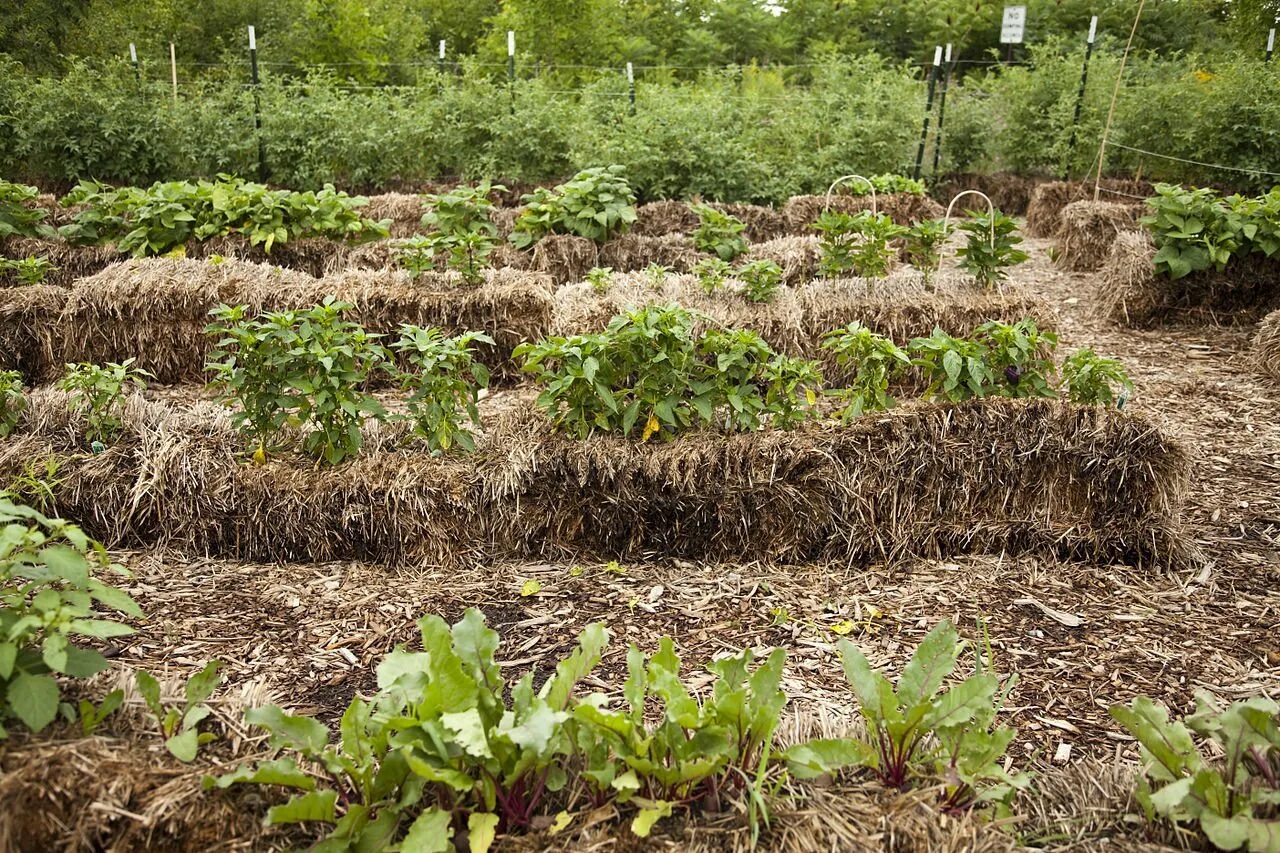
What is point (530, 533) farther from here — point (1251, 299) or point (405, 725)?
point (1251, 299)

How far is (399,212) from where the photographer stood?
7512mm

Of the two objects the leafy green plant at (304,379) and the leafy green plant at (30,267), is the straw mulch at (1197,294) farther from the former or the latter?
the leafy green plant at (30,267)

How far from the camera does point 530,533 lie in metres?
3.34

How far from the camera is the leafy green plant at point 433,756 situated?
167 cm

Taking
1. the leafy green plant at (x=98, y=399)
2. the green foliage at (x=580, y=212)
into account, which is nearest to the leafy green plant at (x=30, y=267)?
the leafy green plant at (x=98, y=399)

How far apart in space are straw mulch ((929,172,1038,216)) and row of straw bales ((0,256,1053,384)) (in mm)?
6000

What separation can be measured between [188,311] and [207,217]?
149 cm

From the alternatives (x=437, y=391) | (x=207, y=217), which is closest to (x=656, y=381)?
(x=437, y=391)

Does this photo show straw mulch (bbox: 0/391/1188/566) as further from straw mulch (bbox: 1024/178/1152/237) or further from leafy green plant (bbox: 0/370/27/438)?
straw mulch (bbox: 1024/178/1152/237)

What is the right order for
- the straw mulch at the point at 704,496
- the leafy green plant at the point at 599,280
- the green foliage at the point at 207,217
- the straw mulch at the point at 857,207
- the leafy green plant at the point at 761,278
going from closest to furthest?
the straw mulch at the point at 704,496, the leafy green plant at the point at 761,278, the leafy green plant at the point at 599,280, the green foliage at the point at 207,217, the straw mulch at the point at 857,207

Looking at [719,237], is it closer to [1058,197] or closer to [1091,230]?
[1091,230]

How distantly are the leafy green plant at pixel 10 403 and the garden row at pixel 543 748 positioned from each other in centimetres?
190

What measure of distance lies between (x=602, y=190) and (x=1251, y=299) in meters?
4.39

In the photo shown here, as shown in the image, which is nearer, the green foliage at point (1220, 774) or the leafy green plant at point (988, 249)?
the green foliage at point (1220, 774)
